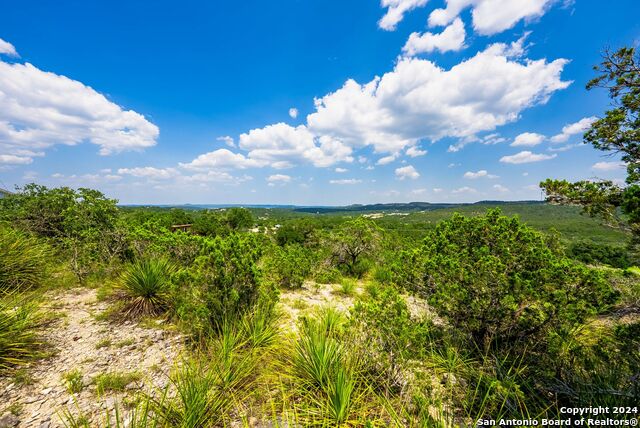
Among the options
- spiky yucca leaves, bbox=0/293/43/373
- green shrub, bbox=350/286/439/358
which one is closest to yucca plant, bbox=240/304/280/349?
green shrub, bbox=350/286/439/358

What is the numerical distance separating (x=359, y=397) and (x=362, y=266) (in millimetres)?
10544

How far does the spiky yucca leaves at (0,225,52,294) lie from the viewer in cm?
614

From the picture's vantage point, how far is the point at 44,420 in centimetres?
300

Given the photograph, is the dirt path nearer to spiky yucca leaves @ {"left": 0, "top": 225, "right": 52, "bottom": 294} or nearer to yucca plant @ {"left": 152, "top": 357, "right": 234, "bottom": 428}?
yucca plant @ {"left": 152, "top": 357, "right": 234, "bottom": 428}

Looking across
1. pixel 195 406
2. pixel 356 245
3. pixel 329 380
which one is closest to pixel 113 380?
pixel 195 406

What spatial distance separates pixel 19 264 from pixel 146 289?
378cm

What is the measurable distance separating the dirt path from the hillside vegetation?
0.08 ft

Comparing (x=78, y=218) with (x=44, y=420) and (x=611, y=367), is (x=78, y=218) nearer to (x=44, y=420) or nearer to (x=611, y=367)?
(x=44, y=420)

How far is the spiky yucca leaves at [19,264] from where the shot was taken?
6141mm

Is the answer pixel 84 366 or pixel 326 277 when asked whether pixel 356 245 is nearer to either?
pixel 326 277

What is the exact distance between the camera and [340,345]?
12.9 ft

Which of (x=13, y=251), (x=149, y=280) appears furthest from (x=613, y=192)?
(x=13, y=251)

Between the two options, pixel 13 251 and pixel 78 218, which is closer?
pixel 13 251

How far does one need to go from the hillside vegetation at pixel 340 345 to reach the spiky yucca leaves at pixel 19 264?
0.19ft
